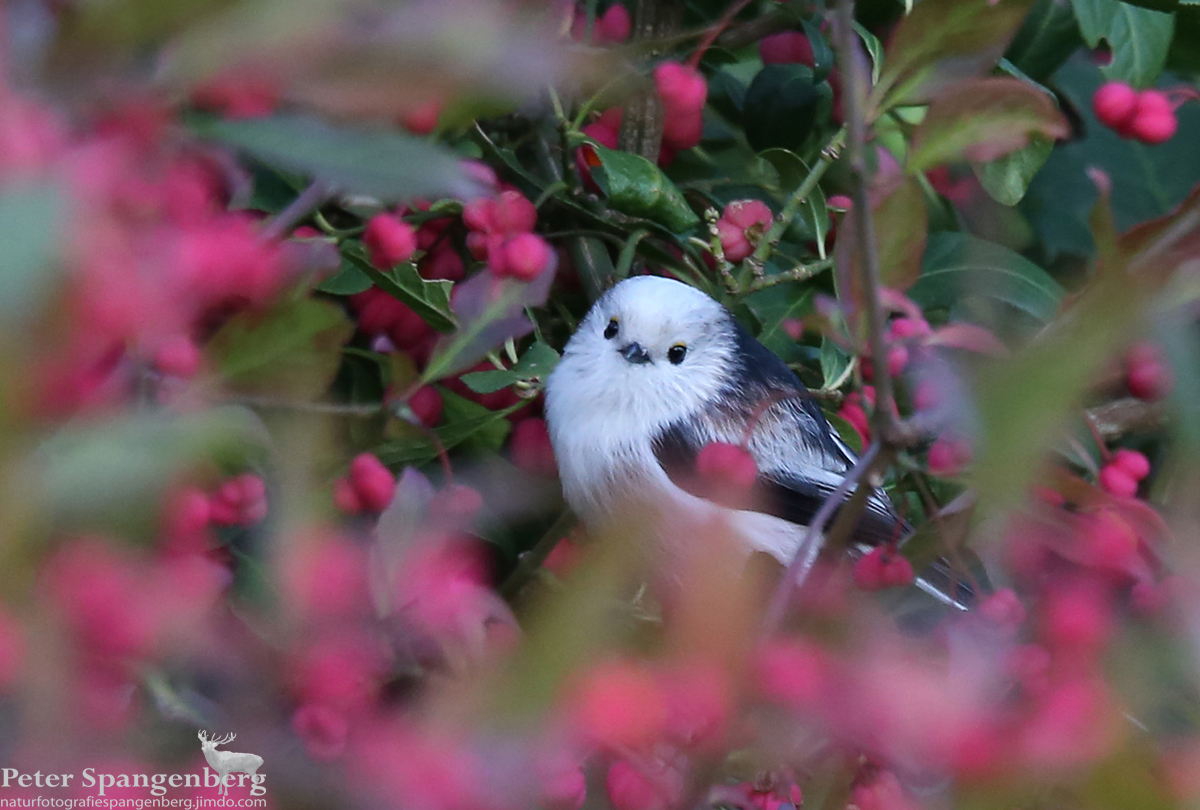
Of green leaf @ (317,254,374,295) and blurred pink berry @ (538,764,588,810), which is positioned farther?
green leaf @ (317,254,374,295)

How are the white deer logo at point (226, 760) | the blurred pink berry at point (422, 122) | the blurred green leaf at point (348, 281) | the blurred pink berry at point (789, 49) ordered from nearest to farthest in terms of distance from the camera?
1. the white deer logo at point (226, 760)
2. the blurred pink berry at point (422, 122)
3. the blurred green leaf at point (348, 281)
4. the blurred pink berry at point (789, 49)

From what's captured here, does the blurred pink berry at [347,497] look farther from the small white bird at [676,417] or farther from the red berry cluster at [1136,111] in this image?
the red berry cluster at [1136,111]

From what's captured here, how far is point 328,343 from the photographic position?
0.80 metres

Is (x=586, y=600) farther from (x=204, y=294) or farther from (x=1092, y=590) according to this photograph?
(x=1092, y=590)

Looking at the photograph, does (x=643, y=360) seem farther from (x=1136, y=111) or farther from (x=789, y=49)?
(x=1136, y=111)

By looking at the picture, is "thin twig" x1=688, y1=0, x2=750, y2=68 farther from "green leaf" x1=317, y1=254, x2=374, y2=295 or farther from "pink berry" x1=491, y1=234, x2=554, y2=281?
"green leaf" x1=317, y1=254, x2=374, y2=295

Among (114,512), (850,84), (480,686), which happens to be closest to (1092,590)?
(850,84)

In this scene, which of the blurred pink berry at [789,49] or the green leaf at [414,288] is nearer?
the green leaf at [414,288]

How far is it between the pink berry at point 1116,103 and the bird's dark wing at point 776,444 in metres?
0.54

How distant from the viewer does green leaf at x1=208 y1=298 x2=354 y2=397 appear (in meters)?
0.70

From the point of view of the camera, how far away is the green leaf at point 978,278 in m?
1.56

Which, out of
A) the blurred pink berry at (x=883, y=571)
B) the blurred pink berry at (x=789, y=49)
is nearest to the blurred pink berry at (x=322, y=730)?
A: the blurred pink berry at (x=883, y=571)

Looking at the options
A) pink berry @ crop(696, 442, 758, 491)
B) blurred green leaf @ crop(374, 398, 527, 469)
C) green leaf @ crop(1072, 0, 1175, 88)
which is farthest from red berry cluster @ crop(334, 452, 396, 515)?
green leaf @ crop(1072, 0, 1175, 88)

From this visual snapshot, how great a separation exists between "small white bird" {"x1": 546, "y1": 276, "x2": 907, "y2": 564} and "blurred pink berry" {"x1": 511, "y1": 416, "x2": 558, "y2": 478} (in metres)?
0.02
